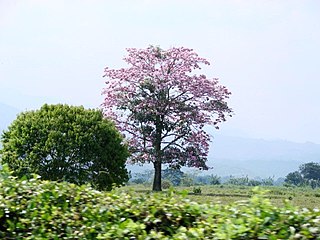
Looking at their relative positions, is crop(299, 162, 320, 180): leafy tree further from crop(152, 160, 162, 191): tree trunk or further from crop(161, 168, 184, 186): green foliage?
crop(152, 160, 162, 191): tree trunk

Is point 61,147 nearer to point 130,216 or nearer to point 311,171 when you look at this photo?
point 130,216

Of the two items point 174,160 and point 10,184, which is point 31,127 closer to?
point 174,160

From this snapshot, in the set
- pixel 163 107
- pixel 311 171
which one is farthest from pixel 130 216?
pixel 311 171

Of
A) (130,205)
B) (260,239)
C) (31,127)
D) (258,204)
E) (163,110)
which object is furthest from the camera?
(163,110)

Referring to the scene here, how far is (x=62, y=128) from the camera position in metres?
10.9

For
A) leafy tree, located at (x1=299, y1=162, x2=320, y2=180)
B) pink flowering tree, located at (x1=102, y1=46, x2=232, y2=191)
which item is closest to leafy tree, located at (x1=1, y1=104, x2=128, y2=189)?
pink flowering tree, located at (x1=102, y1=46, x2=232, y2=191)

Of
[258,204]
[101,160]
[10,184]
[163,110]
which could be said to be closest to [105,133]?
[101,160]

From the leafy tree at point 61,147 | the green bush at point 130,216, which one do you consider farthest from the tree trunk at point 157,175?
the green bush at point 130,216

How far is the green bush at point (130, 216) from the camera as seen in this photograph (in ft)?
7.19

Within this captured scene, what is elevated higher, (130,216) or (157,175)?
(157,175)

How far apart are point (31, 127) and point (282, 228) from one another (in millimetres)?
9059

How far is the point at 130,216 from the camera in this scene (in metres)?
2.65

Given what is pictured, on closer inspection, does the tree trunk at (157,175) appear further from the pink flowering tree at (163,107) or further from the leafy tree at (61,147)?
the leafy tree at (61,147)

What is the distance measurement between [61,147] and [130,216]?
325 inches
